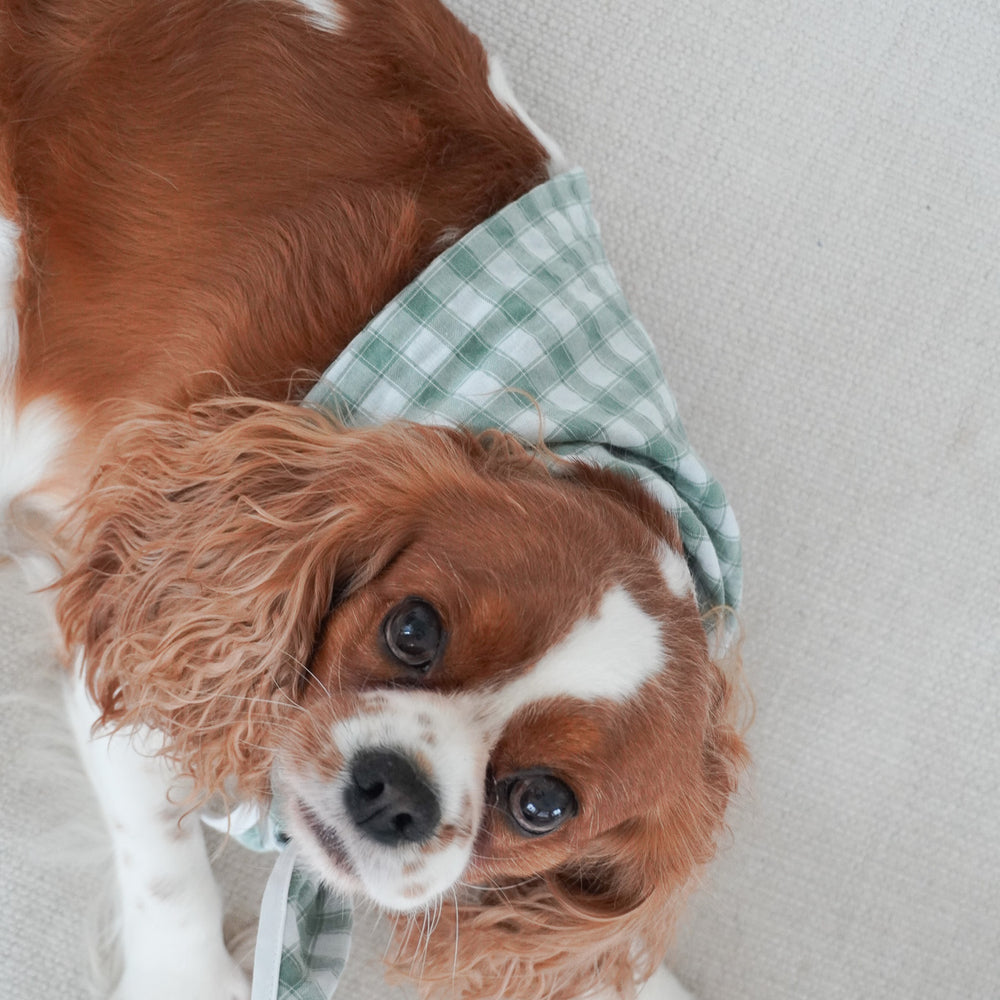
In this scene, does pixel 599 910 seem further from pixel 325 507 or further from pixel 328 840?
pixel 325 507

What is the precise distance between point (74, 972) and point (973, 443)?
202cm

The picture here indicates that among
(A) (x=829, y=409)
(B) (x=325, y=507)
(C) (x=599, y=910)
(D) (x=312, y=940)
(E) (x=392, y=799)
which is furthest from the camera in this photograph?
(A) (x=829, y=409)

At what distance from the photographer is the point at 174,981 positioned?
165 cm

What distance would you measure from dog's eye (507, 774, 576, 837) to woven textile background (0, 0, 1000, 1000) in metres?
0.97

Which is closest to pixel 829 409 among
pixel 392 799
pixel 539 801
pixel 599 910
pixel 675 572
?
pixel 675 572

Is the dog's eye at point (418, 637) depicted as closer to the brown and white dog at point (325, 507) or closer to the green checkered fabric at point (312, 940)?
the brown and white dog at point (325, 507)

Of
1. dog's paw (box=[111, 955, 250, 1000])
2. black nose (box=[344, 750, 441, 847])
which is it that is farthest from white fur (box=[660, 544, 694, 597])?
dog's paw (box=[111, 955, 250, 1000])

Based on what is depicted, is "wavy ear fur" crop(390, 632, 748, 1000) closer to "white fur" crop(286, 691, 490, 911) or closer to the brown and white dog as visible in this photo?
the brown and white dog

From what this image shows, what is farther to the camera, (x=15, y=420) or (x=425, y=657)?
(x=15, y=420)

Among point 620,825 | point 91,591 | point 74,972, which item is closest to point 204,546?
point 91,591

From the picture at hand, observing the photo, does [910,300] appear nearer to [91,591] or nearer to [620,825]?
[620,825]

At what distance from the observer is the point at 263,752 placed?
1.35 metres

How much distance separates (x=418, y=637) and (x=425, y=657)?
0.02 m

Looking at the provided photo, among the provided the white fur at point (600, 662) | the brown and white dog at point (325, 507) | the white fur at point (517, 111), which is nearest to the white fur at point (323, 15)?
the brown and white dog at point (325, 507)
